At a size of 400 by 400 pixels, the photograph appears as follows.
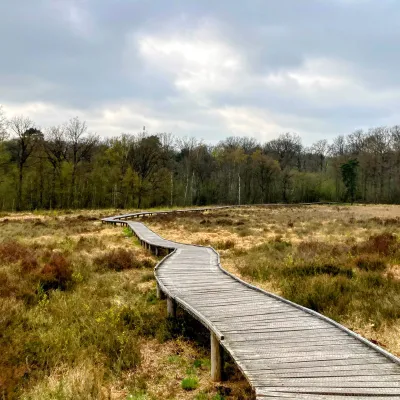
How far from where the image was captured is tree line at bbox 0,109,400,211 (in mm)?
49875

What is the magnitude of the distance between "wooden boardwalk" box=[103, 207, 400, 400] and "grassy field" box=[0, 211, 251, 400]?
55 cm

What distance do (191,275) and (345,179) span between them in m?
65.9

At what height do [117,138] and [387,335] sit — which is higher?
[117,138]

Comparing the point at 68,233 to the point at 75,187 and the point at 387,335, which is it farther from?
the point at 75,187

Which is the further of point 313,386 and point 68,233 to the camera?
point 68,233

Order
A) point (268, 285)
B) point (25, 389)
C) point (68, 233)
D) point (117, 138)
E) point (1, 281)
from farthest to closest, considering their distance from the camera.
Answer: point (117, 138), point (68, 233), point (268, 285), point (1, 281), point (25, 389)

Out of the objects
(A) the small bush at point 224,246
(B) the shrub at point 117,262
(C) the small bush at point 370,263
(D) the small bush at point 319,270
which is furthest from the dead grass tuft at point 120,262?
(C) the small bush at point 370,263

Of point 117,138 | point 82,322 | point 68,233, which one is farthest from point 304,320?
point 117,138

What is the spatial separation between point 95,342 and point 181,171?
206 feet

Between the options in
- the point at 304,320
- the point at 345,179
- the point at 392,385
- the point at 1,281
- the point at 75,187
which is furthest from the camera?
the point at 345,179

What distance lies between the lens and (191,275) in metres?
9.48

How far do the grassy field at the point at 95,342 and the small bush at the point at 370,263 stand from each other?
236 inches

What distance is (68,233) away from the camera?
2164 centimetres

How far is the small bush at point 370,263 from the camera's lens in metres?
10.7
